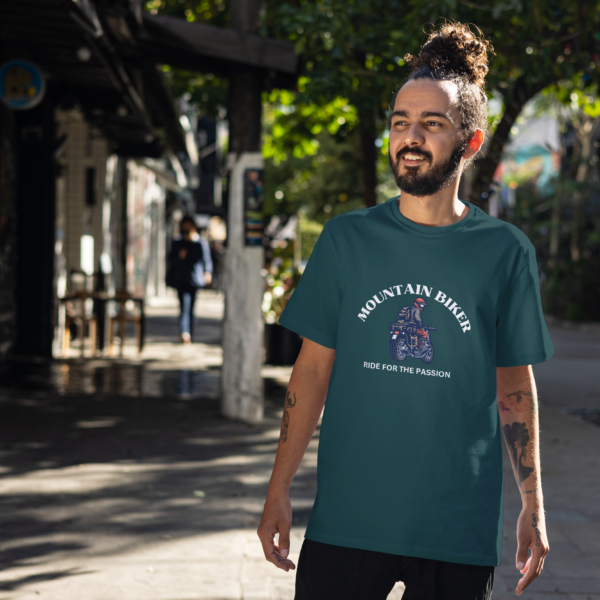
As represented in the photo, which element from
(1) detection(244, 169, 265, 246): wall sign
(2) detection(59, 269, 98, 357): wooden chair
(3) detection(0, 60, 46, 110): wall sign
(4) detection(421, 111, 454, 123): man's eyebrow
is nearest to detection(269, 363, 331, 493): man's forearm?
(4) detection(421, 111, 454, 123): man's eyebrow

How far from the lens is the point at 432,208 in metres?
2.14

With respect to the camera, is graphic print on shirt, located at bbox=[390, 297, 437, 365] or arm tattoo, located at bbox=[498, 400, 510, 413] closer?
graphic print on shirt, located at bbox=[390, 297, 437, 365]

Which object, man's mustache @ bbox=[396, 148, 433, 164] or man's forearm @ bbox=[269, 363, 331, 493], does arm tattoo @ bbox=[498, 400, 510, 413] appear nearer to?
man's forearm @ bbox=[269, 363, 331, 493]

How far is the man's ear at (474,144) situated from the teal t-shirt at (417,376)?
188mm

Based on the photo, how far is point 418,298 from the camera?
2045mm

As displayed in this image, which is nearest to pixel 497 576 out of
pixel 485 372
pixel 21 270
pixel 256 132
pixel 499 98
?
pixel 485 372

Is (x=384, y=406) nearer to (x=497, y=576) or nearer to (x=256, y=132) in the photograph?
(x=497, y=576)

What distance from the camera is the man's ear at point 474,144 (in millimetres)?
2184

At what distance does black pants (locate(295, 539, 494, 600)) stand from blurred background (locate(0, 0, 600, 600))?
42.1 inches

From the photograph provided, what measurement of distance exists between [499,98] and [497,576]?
7586 millimetres

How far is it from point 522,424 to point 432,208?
0.59 m

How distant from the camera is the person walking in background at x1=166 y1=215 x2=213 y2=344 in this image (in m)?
13.6

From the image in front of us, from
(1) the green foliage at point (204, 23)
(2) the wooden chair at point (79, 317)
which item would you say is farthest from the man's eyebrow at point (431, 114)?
(2) the wooden chair at point (79, 317)

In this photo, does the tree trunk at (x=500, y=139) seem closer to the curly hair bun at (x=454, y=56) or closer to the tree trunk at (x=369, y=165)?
the tree trunk at (x=369, y=165)
